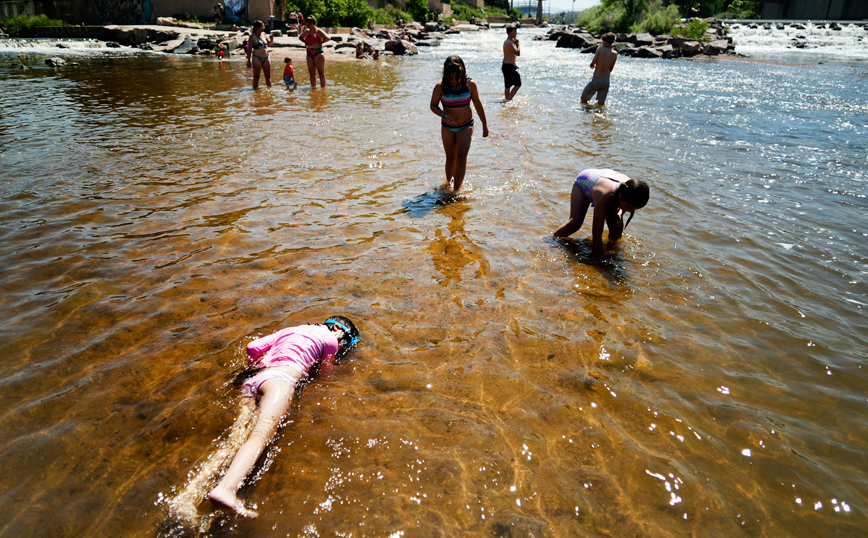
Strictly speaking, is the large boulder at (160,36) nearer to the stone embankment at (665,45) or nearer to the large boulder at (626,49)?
the stone embankment at (665,45)

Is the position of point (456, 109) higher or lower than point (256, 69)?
lower

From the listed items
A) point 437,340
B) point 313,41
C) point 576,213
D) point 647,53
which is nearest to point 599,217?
point 576,213

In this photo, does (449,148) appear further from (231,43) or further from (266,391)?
(231,43)

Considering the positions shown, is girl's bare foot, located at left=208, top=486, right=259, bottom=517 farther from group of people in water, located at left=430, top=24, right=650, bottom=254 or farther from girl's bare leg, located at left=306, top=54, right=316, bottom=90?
girl's bare leg, located at left=306, top=54, right=316, bottom=90

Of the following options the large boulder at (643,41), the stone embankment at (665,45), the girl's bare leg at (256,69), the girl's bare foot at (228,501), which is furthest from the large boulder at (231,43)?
the girl's bare foot at (228,501)

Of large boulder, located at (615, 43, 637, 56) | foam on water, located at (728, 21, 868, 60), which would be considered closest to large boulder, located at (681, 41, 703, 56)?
large boulder, located at (615, 43, 637, 56)

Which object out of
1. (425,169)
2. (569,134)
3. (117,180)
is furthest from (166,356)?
(569,134)

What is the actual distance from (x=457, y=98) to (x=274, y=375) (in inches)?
183

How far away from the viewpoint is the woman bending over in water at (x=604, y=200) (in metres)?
4.54

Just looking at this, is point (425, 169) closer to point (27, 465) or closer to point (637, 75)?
point (27, 465)

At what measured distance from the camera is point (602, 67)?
13.0 m

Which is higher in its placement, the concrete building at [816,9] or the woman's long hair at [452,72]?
the concrete building at [816,9]

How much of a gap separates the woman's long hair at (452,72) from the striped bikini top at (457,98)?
5 cm

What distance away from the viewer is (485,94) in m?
15.9
